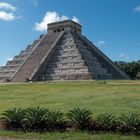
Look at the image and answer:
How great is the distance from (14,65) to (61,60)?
12.3 metres

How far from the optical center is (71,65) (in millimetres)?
67500

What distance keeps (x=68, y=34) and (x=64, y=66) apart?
1532cm

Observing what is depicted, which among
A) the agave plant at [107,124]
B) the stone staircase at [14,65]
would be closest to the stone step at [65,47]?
the stone staircase at [14,65]

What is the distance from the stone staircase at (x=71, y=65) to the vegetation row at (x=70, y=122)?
46903 millimetres

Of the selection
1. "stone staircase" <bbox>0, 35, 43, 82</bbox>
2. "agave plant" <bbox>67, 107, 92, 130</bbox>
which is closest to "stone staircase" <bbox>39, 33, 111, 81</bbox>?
"stone staircase" <bbox>0, 35, 43, 82</bbox>

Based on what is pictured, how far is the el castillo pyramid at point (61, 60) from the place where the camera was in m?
66.1

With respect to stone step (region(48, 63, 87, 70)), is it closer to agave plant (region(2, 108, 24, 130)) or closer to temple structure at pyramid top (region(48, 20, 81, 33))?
temple structure at pyramid top (region(48, 20, 81, 33))

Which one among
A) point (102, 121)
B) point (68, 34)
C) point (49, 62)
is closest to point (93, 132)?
point (102, 121)

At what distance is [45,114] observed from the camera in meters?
15.1

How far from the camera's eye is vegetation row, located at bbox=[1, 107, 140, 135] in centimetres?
1359

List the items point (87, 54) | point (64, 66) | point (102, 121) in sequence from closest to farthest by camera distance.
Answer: point (102, 121)
point (64, 66)
point (87, 54)

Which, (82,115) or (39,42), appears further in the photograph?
(39,42)

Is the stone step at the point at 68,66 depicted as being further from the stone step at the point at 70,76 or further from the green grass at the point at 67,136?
the green grass at the point at 67,136

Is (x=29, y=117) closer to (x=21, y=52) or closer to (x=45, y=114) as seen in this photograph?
(x=45, y=114)
